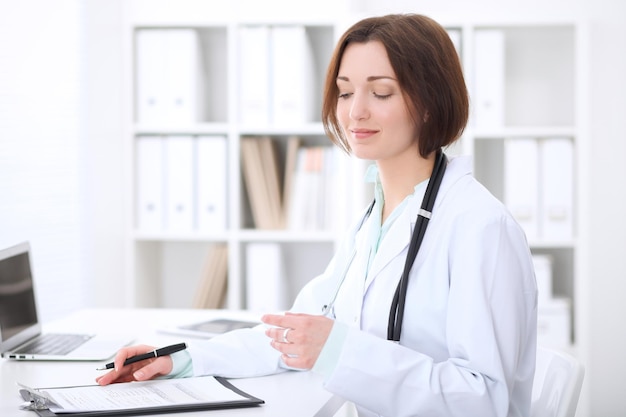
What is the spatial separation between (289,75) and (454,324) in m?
2.11

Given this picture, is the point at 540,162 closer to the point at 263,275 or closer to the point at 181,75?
the point at 263,275

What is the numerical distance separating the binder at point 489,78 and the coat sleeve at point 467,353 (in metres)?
1.96

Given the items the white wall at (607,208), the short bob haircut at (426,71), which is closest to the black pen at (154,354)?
the short bob haircut at (426,71)

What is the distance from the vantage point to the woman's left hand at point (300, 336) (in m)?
1.36

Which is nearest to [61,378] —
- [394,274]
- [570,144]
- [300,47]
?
[394,274]

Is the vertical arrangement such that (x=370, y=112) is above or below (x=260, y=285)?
above

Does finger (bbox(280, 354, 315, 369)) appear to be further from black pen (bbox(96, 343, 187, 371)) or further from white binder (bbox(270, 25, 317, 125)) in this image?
white binder (bbox(270, 25, 317, 125))

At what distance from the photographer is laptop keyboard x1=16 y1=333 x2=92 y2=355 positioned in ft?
6.09

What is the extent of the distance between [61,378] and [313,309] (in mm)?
542

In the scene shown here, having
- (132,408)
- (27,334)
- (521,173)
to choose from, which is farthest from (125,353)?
(521,173)

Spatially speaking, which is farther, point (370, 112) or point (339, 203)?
point (339, 203)

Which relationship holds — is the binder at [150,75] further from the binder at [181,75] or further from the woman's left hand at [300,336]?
the woman's left hand at [300,336]

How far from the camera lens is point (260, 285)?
3.41 m

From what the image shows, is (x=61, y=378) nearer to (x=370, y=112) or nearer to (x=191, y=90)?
(x=370, y=112)
